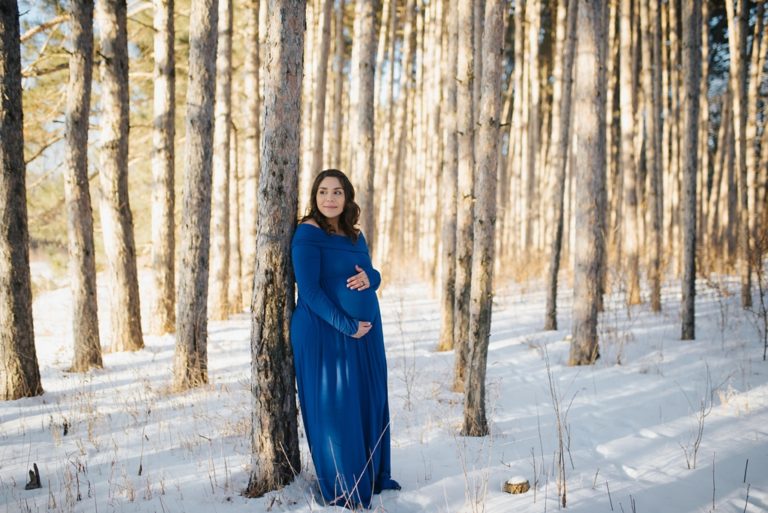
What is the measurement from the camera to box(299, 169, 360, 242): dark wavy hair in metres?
2.91

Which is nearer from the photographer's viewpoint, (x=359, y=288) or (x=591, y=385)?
(x=359, y=288)

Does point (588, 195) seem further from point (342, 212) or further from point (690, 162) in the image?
point (342, 212)

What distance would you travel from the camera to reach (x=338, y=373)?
8.95 ft

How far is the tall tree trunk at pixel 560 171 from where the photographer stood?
719 cm

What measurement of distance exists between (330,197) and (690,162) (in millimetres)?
5819

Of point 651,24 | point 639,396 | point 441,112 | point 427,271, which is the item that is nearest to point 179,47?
point 441,112

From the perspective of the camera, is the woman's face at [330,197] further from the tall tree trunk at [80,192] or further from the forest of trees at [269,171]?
the tall tree trunk at [80,192]

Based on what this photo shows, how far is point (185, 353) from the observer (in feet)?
15.9

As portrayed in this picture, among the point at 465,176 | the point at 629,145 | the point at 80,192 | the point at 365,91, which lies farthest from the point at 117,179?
the point at 629,145

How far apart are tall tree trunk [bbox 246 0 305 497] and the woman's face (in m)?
0.18

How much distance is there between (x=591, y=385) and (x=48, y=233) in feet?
41.8

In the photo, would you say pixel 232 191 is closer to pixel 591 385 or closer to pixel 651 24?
pixel 591 385

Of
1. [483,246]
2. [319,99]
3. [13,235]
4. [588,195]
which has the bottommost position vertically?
[483,246]

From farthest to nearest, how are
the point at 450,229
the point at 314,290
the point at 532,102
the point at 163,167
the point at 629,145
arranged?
the point at 532,102
the point at 629,145
the point at 163,167
the point at 450,229
the point at 314,290
